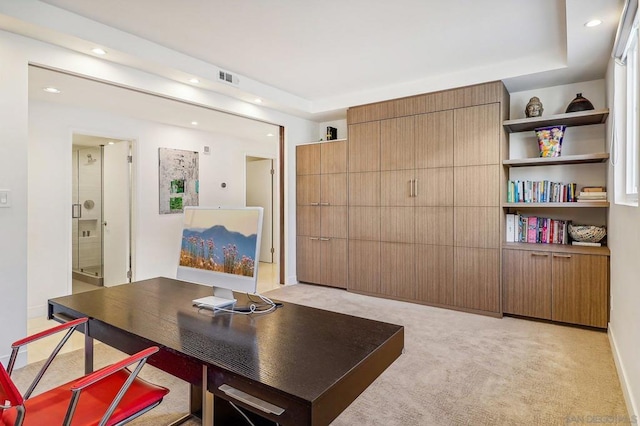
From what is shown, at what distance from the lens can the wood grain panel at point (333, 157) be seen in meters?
4.86

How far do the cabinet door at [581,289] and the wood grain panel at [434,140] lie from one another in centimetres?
146

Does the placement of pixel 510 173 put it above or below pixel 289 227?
above

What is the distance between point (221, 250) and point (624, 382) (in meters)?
2.53

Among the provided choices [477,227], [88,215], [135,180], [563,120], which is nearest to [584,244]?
[477,227]

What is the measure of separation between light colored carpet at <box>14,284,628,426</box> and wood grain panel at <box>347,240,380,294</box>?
1.02 meters

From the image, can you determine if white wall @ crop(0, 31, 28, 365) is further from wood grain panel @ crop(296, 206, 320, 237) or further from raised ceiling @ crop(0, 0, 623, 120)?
wood grain panel @ crop(296, 206, 320, 237)

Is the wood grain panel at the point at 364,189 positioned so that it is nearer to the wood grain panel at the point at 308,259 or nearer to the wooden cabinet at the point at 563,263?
the wood grain panel at the point at 308,259

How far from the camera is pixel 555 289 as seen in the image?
3.45m

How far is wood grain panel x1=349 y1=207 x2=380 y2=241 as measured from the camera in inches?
179

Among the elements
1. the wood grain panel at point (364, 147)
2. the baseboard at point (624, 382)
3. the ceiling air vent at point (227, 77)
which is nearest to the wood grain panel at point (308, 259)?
the wood grain panel at point (364, 147)

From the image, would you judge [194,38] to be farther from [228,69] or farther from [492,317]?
[492,317]

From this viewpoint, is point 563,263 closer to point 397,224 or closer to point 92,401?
point 397,224

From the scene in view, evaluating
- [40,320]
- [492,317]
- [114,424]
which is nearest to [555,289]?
[492,317]

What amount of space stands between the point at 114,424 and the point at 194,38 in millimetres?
2905
